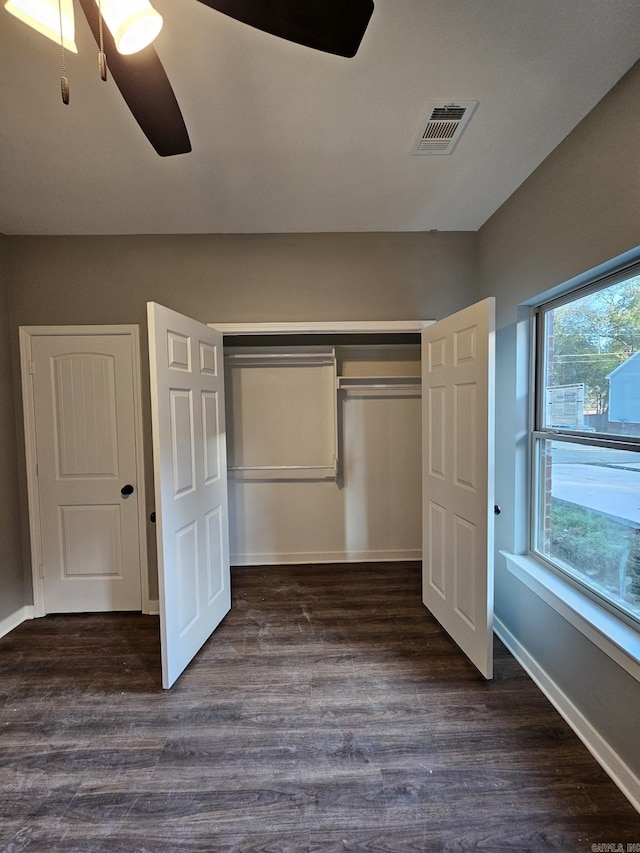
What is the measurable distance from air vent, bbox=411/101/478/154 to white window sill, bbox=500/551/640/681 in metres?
2.25

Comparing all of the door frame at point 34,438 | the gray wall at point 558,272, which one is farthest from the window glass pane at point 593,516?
the door frame at point 34,438

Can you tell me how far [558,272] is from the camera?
1785 mm

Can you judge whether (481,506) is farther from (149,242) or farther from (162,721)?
(149,242)

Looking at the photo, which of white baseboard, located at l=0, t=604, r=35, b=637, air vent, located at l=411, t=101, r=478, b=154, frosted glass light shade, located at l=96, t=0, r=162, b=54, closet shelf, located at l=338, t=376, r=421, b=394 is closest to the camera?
frosted glass light shade, located at l=96, t=0, r=162, b=54

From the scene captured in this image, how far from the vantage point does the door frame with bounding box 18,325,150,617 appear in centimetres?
254

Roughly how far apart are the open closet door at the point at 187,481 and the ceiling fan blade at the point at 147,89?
2.44 feet

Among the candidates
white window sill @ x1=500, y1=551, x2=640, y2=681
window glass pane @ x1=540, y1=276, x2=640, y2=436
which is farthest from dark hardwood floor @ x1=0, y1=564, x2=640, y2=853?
window glass pane @ x1=540, y1=276, x2=640, y2=436

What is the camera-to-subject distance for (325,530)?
338cm

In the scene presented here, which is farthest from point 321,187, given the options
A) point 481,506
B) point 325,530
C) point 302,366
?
point 325,530

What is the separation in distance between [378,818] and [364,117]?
2756 mm

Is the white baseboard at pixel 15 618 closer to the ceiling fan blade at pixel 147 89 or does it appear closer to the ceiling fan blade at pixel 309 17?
the ceiling fan blade at pixel 147 89

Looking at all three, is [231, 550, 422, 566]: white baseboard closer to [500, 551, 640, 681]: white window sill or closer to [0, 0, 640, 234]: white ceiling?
[500, 551, 640, 681]: white window sill

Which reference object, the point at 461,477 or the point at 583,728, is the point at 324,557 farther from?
the point at 583,728

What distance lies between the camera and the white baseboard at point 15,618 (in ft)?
7.95
